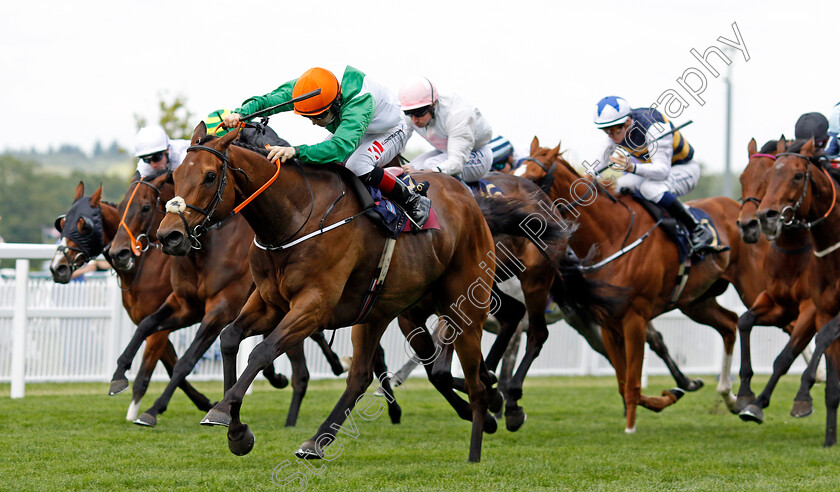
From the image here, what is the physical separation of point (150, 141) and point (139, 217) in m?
0.69

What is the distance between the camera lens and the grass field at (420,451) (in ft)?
16.4

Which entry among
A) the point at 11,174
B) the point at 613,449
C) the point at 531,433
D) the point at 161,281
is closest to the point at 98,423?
the point at 161,281

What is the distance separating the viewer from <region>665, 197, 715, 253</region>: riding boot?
766 centimetres

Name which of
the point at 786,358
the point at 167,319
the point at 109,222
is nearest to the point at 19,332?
the point at 109,222

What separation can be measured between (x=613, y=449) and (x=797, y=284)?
2.14 metres

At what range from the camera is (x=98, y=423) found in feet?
23.7

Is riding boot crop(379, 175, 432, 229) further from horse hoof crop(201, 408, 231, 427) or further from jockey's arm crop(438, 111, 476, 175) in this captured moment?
horse hoof crop(201, 408, 231, 427)

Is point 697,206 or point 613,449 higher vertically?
point 697,206

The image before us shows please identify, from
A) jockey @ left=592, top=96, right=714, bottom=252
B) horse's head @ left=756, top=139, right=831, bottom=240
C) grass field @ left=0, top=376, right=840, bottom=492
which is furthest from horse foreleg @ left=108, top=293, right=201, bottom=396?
horse's head @ left=756, top=139, right=831, bottom=240

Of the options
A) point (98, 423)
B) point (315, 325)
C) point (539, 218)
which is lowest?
point (98, 423)

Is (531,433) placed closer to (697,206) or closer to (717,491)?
(717,491)

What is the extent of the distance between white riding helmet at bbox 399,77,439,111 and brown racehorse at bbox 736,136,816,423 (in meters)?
2.19

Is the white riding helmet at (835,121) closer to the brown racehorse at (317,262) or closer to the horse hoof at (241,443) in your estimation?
the brown racehorse at (317,262)

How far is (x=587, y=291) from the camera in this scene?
7250 millimetres
